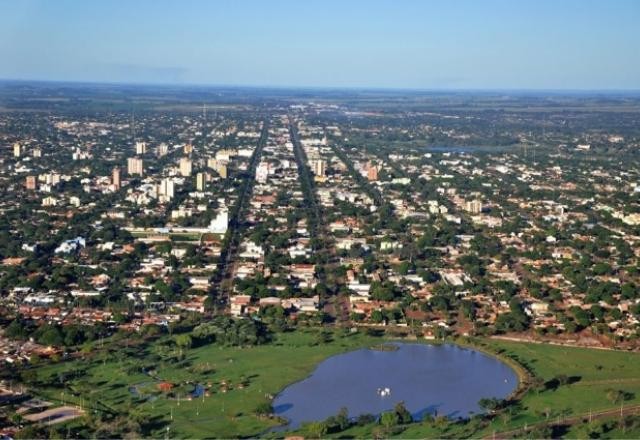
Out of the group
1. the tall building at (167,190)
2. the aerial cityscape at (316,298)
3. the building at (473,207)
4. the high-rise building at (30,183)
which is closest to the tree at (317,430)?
the aerial cityscape at (316,298)

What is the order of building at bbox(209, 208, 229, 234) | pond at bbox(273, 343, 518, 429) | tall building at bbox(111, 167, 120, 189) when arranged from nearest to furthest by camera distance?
pond at bbox(273, 343, 518, 429), building at bbox(209, 208, 229, 234), tall building at bbox(111, 167, 120, 189)

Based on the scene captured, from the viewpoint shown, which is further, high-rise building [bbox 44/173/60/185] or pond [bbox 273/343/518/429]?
high-rise building [bbox 44/173/60/185]

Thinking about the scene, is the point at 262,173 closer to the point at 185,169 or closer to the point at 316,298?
the point at 185,169

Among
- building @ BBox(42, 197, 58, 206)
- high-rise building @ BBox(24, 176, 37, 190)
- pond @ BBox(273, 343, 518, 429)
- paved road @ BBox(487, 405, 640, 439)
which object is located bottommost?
pond @ BBox(273, 343, 518, 429)

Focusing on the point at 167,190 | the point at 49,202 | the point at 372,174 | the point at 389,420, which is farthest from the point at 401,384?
the point at 372,174

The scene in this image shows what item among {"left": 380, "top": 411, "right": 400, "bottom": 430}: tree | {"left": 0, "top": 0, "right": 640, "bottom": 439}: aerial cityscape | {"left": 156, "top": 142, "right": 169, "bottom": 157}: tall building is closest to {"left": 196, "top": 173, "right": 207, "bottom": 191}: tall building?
{"left": 0, "top": 0, "right": 640, "bottom": 439}: aerial cityscape

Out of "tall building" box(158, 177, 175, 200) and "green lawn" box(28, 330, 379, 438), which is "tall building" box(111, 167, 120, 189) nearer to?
"tall building" box(158, 177, 175, 200)

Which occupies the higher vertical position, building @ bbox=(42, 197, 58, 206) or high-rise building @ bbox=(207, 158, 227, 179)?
high-rise building @ bbox=(207, 158, 227, 179)

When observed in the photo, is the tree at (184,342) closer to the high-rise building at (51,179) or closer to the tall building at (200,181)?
the tall building at (200,181)
